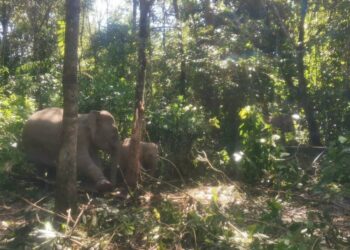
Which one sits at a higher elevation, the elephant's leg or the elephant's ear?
the elephant's ear

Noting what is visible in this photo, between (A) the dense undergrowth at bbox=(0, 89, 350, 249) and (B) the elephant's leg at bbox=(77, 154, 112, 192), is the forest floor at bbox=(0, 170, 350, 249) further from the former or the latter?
(B) the elephant's leg at bbox=(77, 154, 112, 192)

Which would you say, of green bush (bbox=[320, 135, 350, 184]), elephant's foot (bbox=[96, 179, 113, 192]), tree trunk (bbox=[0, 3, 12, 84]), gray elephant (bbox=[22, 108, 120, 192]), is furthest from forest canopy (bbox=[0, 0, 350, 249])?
tree trunk (bbox=[0, 3, 12, 84])

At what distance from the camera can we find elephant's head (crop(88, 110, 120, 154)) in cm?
808

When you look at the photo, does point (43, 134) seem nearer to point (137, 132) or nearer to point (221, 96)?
point (137, 132)

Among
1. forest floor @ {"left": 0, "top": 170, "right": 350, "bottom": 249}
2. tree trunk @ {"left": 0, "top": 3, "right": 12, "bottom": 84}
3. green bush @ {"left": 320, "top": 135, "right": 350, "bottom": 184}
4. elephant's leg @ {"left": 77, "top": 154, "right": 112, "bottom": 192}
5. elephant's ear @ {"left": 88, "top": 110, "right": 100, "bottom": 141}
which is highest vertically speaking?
tree trunk @ {"left": 0, "top": 3, "right": 12, "bottom": 84}

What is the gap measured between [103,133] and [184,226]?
10.0ft

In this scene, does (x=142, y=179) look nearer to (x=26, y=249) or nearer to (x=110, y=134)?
(x=110, y=134)

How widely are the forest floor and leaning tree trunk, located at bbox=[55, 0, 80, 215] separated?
31 centimetres

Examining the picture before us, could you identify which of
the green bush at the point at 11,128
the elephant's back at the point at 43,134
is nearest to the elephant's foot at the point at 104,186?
the elephant's back at the point at 43,134

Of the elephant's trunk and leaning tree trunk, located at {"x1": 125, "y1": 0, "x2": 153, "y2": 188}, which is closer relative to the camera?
leaning tree trunk, located at {"x1": 125, "y1": 0, "x2": 153, "y2": 188}

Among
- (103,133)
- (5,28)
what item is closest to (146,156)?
(103,133)

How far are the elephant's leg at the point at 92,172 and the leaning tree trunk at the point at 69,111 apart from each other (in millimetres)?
1443

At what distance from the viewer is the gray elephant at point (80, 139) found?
781cm

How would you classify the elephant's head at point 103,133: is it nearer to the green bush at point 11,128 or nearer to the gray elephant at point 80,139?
the gray elephant at point 80,139
